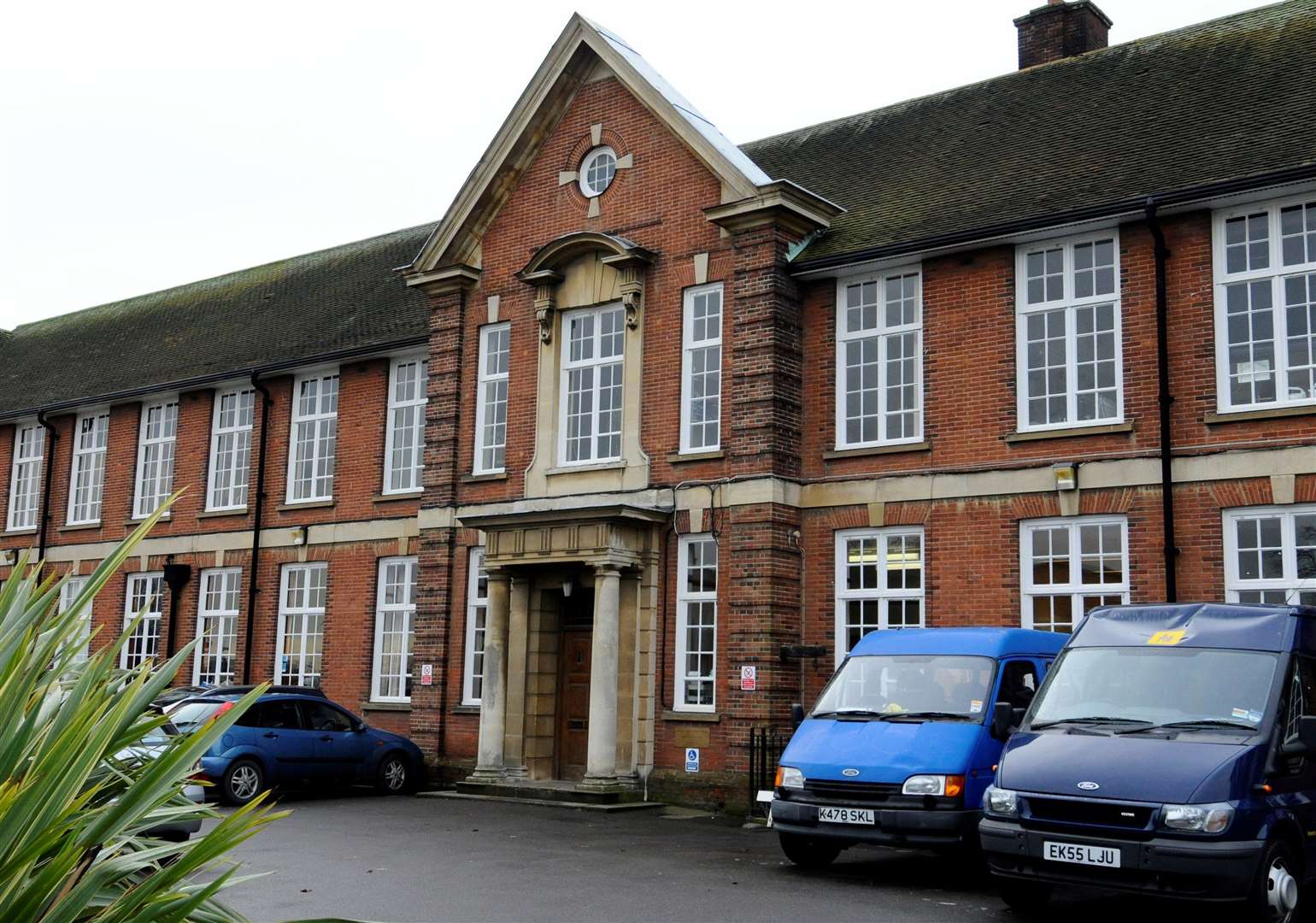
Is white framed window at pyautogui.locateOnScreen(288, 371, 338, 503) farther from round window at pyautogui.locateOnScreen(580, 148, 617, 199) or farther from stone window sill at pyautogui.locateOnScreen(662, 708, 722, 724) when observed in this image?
stone window sill at pyautogui.locateOnScreen(662, 708, 722, 724)

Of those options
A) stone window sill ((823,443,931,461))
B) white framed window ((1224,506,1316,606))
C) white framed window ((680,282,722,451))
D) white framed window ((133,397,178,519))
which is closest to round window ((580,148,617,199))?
white framed window ((680,282,722,451))

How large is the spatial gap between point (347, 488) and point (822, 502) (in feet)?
32.3

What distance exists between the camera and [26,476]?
30.7 meters

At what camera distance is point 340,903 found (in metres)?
10.6

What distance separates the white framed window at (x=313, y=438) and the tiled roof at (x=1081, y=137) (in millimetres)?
9271

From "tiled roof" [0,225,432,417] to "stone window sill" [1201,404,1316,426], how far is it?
43.0ft

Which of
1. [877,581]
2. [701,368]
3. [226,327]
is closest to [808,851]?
[877,581]

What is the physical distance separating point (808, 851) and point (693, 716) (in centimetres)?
614

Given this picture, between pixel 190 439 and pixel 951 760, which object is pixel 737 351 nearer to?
pixel 951 760

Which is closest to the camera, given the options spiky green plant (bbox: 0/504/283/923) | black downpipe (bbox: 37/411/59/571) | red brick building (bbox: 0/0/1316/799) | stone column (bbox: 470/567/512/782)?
spiky green plant (bbox: 0/504/283/923)

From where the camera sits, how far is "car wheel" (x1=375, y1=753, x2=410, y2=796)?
2030 centimetres

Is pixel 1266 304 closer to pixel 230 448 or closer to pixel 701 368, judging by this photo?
pixel 701 368

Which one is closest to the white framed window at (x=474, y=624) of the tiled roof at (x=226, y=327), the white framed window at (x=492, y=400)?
the white framed window at (x=492, y=400)

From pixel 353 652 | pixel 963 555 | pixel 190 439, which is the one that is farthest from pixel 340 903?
pixel 190 439
